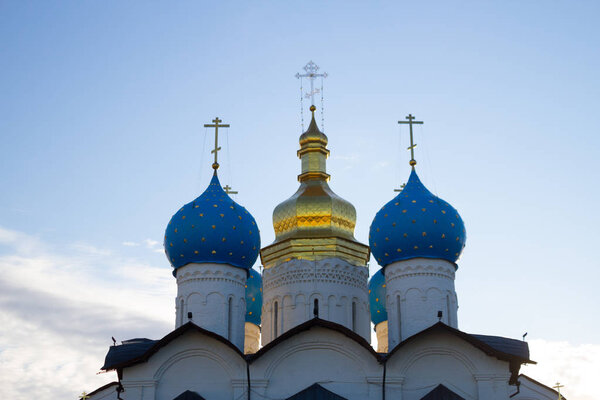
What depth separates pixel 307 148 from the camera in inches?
875

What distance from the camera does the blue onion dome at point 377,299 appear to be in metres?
22.0

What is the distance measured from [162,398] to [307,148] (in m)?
8.52

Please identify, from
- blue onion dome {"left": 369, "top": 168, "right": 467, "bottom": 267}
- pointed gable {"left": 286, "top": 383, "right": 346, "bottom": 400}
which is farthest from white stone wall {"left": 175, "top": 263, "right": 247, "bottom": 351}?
blue onion dome {"left": 369, "top": 168, "right": 467, "bottom": 267}

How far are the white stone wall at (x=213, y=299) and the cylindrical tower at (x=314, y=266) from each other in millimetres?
1426

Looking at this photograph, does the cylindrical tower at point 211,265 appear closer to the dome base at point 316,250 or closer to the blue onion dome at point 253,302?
the dome base at point 316,250

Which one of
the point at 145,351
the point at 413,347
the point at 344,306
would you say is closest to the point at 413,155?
the point at 344,306

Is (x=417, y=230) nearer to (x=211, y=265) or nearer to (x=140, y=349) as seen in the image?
(x=211, y=265)

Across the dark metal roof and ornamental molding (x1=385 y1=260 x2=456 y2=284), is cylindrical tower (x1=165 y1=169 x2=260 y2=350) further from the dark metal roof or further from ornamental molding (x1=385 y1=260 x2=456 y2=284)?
the dark metal roof

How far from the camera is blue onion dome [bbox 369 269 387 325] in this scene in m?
22.0

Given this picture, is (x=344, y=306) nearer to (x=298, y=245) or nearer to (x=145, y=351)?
(x=298, y=245)

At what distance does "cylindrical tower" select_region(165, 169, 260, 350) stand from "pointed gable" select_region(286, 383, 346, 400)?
2996mm

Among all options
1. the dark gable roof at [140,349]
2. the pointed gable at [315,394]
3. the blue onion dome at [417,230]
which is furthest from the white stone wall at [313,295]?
the pointed gable at [315,394]

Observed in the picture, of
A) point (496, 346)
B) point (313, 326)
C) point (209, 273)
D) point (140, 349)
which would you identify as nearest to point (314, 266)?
point (209, 273)

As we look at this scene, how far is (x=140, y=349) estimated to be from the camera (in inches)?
661
